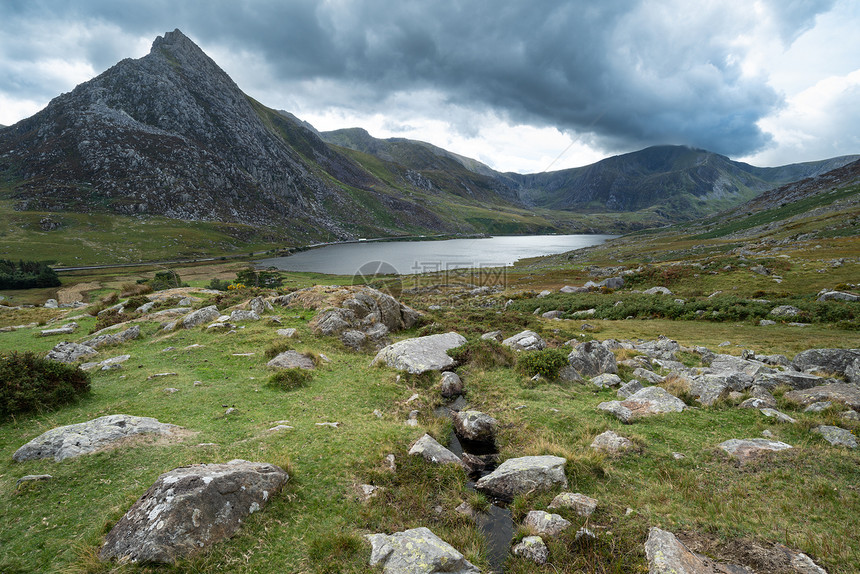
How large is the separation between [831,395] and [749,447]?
20.9 feet

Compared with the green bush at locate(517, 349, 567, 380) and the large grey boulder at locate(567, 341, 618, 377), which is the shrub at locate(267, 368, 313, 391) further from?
the large grey boulder at locate(567, 341, 618, 377)

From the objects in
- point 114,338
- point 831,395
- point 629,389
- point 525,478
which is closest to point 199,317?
point 114,338

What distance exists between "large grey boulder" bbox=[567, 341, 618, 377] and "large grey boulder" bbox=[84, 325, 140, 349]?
27891 millimetres

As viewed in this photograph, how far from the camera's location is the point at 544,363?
1909 cm

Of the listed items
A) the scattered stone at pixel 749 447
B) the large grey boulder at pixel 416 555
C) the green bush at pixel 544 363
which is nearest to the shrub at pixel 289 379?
the large grey boulder at pixel 416 555

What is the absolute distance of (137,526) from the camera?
22.7 feet

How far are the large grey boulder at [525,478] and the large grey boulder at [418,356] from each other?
384 inches

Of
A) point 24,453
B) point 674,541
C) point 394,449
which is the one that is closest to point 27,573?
point 24,453

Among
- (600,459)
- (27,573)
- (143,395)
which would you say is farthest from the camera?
(143,395)

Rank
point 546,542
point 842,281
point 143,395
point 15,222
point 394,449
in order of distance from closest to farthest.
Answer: point 546,542
point 394,449
point 143,395
point 842,281
point 15,222

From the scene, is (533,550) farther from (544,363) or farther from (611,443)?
(544,363)

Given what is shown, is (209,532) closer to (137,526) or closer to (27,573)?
(137,526)

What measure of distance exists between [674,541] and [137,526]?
11.1 metres

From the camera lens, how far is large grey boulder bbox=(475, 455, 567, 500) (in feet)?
33.5
